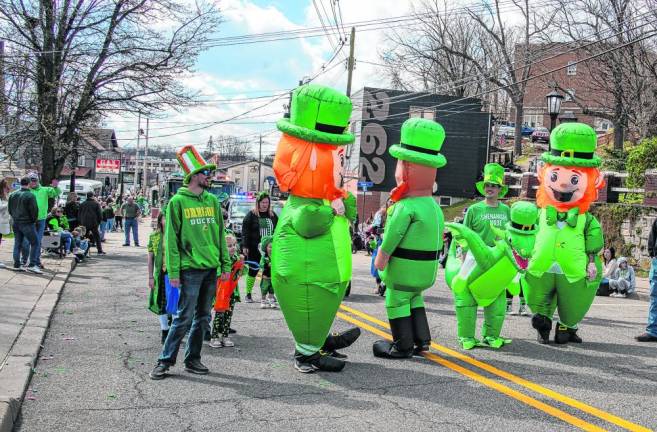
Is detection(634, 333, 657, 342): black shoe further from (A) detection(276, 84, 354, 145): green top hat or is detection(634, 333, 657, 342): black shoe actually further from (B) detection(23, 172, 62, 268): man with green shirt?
(B) detection(23, 172, 62, 268): man with green shirt

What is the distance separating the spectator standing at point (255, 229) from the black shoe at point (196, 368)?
403 cm

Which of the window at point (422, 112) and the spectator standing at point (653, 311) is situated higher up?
the window at point (422, 112)

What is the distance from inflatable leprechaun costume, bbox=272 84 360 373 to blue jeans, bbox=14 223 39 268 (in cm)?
740

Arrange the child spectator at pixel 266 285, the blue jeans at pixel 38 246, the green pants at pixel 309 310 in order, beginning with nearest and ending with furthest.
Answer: the green pants at pixel 309 310, the child spectator at pixel 266 285, the blue jeans at pixel 38 246

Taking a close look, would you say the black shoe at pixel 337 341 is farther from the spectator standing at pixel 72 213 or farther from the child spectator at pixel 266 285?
the spectator standing at pixel 72 213

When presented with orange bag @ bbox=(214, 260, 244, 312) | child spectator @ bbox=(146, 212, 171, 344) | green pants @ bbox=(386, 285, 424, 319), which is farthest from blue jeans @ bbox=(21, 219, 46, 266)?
green pants @ bbox=(386, 285, 424, 319)

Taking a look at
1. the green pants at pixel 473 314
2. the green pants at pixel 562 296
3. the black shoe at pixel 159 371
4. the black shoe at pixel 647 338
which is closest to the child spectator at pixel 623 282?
the black shoe at pixel 647 338

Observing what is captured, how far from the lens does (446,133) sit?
1428 inches

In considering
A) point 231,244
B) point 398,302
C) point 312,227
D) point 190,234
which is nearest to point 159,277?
point 231,244

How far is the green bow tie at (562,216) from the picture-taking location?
24.7 ft

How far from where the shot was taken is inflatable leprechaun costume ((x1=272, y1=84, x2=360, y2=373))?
5859mm

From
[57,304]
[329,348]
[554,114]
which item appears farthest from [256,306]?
[554,114]

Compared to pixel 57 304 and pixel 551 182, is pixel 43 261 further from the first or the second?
pixel 551 182

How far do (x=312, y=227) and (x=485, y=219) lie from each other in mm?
3181
